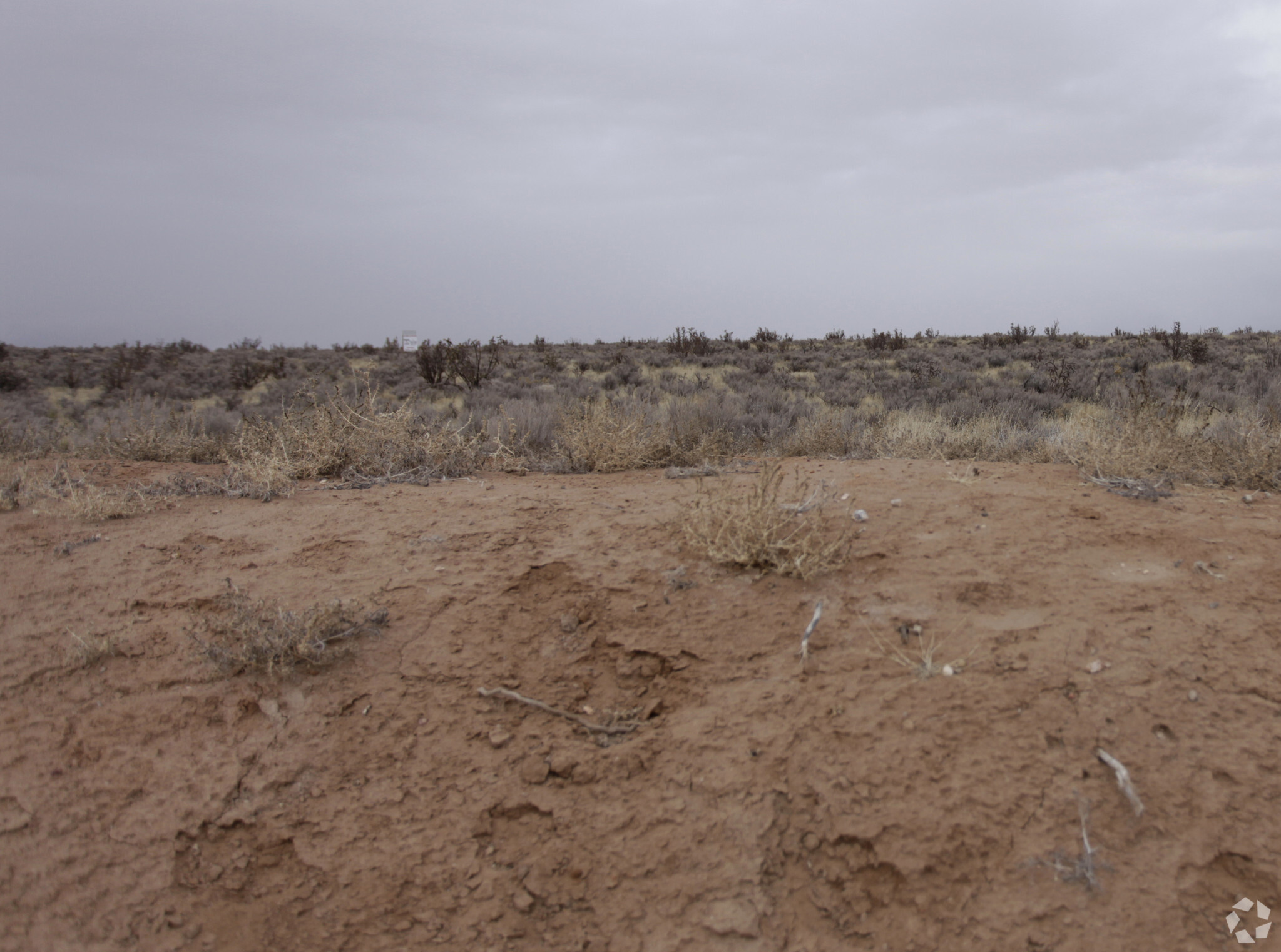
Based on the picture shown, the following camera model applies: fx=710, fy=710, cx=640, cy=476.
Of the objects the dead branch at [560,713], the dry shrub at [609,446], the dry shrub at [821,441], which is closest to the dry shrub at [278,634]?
the dead branch at [560,713]

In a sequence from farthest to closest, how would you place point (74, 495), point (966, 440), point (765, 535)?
point (966, 440)
point (74, 495)
point (765, 535)

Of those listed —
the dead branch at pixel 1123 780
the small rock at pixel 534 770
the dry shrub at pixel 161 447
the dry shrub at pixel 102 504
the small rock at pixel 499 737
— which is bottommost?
the small rock at pixel 534 770

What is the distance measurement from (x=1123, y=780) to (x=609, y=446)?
4.44 metres

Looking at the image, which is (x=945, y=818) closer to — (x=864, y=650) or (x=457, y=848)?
(x=864, y=650)

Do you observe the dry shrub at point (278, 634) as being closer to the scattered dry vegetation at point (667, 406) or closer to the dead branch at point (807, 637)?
the dead branch at point (807, 637)

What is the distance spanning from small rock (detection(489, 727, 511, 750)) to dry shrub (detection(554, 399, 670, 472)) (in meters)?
3.50

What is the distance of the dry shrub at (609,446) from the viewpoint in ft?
19.6

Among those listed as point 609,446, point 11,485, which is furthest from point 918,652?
point 11,485

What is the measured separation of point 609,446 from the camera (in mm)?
5957

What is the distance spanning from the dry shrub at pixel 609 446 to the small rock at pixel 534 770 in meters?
3.62

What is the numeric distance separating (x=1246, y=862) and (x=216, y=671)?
10.9ft

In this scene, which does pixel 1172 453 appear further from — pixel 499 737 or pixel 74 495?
pixel 74 495

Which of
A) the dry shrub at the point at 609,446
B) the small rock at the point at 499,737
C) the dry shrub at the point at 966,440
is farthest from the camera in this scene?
the dry shrub at the point at 966,440

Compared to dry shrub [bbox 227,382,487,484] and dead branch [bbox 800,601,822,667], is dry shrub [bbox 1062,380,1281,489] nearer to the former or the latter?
dead branch [bbox 800,601,822,667]
